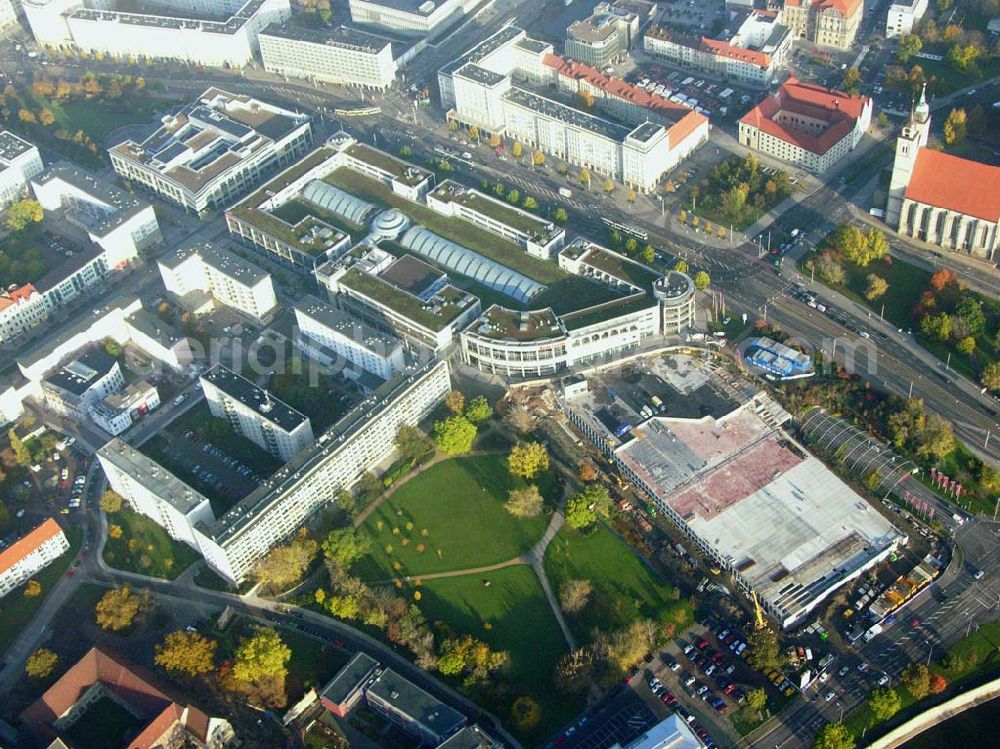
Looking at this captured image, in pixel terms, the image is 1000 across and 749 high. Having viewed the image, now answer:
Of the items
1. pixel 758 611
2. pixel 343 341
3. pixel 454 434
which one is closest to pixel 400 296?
pixel 343 341

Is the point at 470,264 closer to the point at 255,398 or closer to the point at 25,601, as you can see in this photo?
the point at 255,398

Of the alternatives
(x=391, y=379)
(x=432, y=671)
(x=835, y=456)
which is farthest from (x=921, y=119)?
(x=432, y=671)

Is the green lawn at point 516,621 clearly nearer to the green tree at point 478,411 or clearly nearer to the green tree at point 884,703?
the green tree at point 478,411

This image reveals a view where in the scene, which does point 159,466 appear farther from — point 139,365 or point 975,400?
point 975,400

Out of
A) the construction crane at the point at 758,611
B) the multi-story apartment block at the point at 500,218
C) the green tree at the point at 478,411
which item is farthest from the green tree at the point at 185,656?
the multi-story apartment block at the point at 500,218

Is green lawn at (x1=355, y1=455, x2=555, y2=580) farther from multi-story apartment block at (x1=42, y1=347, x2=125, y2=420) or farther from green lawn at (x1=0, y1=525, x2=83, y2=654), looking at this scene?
multi-story apartment block at (x1=42, y1=347, x2=125, y2=420)
